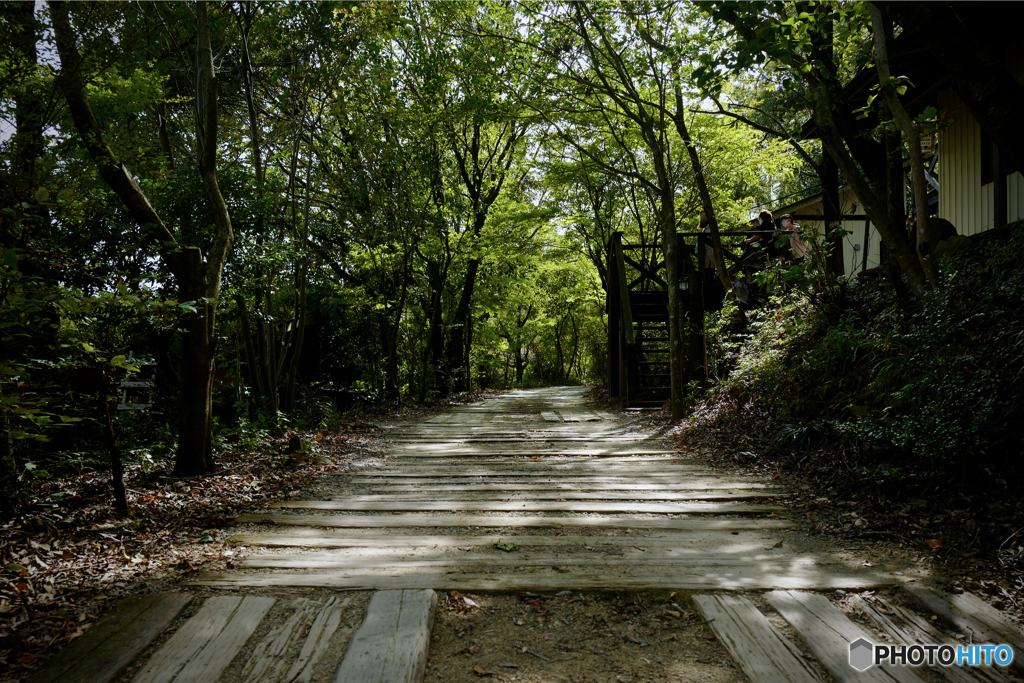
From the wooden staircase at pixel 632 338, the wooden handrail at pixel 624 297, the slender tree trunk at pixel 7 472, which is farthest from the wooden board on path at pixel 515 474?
the wooden staircase at pixel 632 338

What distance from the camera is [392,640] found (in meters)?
2.17

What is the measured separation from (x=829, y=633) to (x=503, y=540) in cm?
166

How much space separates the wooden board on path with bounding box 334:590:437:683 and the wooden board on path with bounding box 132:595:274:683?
0.44 metres

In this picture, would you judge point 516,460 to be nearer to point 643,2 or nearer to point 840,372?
Answer: point 840,372

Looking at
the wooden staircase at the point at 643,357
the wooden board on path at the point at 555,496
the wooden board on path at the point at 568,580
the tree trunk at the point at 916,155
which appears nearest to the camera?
the wooden board on path at the point at 568,580

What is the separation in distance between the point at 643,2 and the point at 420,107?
17.9ft

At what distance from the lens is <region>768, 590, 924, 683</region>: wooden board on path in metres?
1.96

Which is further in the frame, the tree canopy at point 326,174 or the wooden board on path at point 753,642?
the tree canopy at point 326,174

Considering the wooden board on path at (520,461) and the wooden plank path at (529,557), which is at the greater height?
the wooden plank path at (529,557)

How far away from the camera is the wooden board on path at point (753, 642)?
6.43 ft

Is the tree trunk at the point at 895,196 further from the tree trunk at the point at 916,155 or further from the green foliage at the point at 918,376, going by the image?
the tree trunk at the point at 916,155

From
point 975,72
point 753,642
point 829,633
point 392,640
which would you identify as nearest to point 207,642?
point 392,640

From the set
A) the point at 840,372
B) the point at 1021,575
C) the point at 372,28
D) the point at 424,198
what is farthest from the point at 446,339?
the point at 1021,575

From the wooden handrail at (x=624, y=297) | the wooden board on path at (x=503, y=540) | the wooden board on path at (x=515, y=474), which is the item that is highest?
the wooden handrail at (x=624, y=297)
